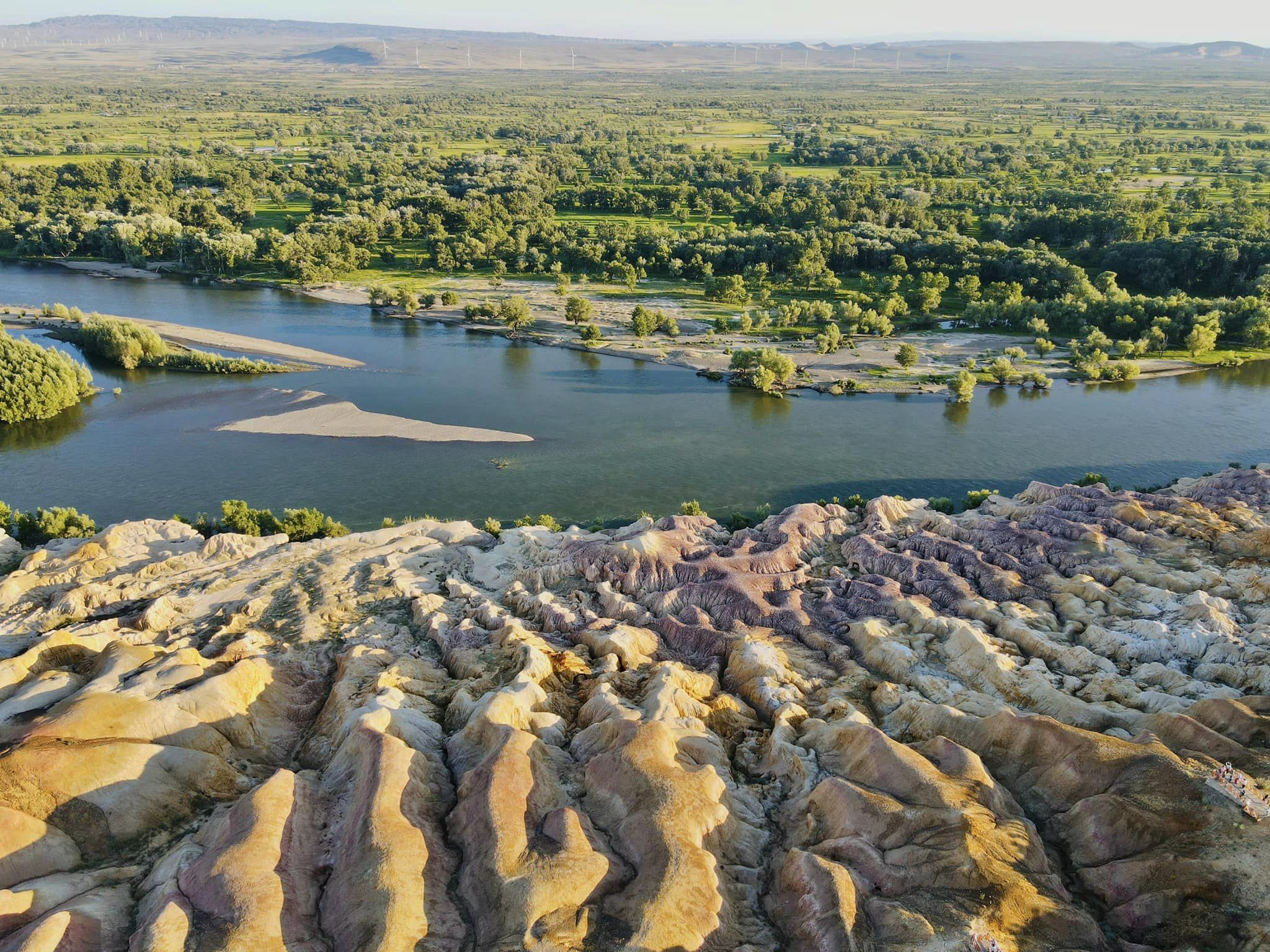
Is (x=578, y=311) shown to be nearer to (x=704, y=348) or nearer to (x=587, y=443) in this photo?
(x=704, y=348)

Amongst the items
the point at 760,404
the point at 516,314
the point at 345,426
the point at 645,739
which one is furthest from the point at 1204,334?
the point at 645,739

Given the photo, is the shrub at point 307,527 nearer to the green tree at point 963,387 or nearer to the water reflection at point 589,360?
the water reflection at point 589,360

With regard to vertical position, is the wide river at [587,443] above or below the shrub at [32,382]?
below

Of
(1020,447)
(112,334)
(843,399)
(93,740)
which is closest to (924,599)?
(93,740)

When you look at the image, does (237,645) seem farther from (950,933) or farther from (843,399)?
(843,399)

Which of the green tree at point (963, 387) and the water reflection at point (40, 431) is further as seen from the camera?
the green tree at point (963, 387)

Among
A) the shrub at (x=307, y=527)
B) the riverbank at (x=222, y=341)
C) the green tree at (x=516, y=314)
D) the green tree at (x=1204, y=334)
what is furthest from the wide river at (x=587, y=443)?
the shrub at (x=307, y=527)
